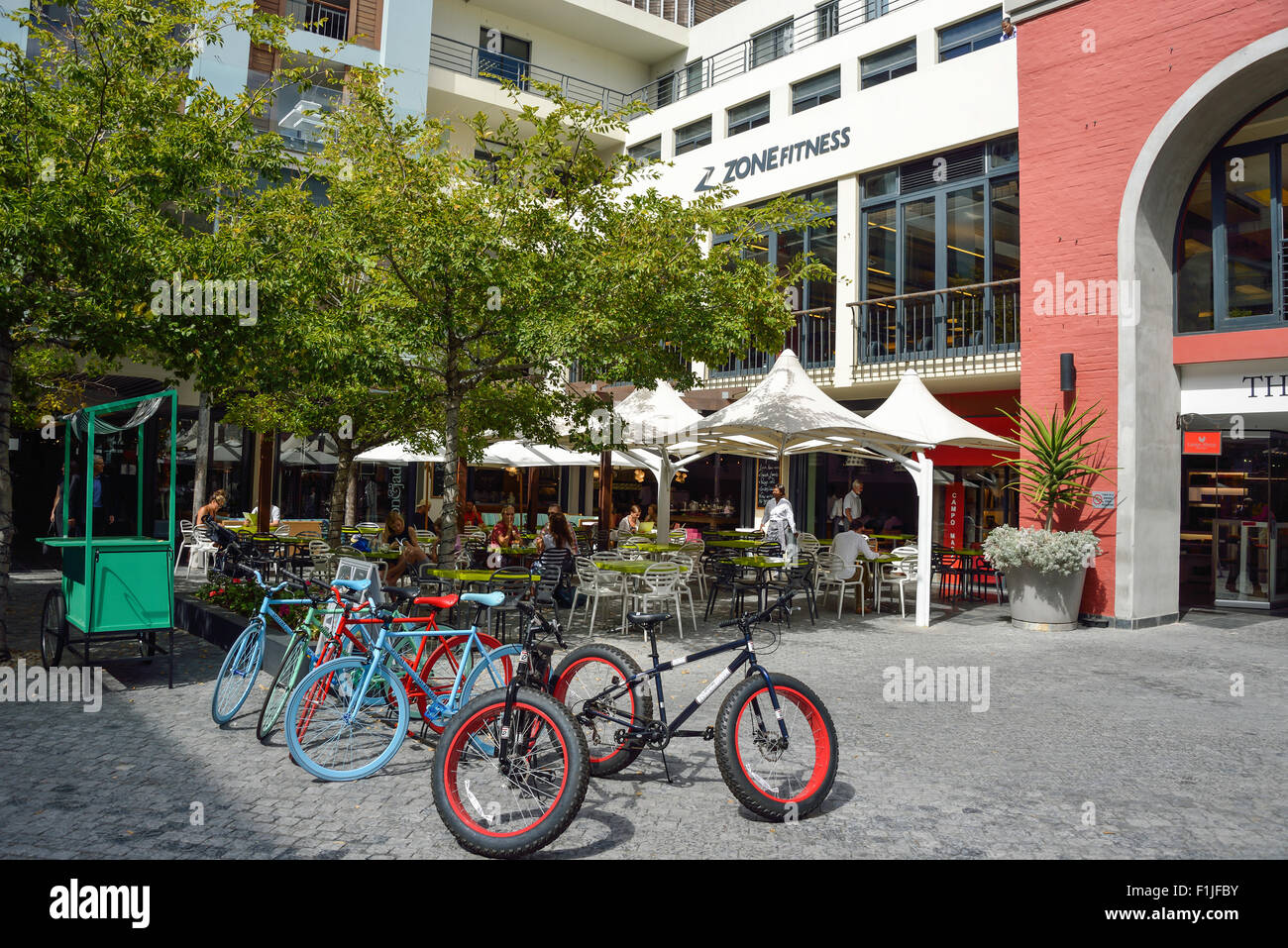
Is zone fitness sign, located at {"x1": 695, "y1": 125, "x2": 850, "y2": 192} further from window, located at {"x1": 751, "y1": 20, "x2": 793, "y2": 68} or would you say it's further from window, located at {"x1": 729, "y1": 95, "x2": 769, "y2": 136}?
window, located at {"x1": 751, "y1": 20, "x2": 793, "y2": 68}

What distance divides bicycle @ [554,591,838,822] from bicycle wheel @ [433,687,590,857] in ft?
2.63

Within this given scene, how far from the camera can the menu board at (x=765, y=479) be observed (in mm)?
21766

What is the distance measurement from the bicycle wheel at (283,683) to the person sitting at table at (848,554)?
26.8 ft

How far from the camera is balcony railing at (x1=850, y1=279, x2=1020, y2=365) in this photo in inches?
634

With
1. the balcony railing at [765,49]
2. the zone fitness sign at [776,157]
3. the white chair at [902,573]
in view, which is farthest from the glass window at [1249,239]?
the balcony railing at [765,49]

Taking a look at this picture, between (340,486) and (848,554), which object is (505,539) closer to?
(340,486)

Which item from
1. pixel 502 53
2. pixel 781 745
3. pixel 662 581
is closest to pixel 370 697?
pixel 781 745

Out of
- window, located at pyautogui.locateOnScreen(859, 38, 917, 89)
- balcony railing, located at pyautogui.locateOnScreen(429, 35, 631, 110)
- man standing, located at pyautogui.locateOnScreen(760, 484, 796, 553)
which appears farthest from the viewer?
balcony railing, located at pyautogui.locateOnScreen(429, 35, 631, 110)

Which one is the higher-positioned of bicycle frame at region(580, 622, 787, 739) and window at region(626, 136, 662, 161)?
window at region(626, 136, 662, 161)

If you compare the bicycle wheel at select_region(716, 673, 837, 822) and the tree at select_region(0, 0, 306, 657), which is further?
the tree at select_region(0, 0, 306, 657)

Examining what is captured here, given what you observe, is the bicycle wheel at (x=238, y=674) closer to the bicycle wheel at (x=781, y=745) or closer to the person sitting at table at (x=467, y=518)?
the bicycle wheel at (x=781, y=745)

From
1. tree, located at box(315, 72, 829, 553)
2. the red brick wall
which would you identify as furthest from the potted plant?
tree, located at box(315, 72, 829, 553)
